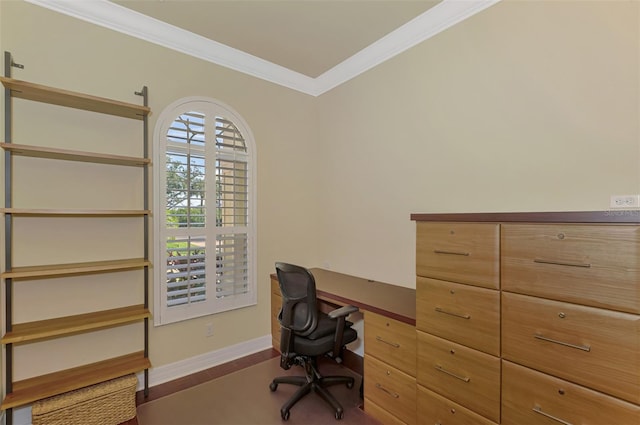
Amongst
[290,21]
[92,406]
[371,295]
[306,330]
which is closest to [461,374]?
[371,295]

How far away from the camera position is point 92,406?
1.93m

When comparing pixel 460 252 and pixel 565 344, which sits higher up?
pixel 460 252

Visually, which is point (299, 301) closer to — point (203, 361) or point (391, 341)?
point (391, 341)

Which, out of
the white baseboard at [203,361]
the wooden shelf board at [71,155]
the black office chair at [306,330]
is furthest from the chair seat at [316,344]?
the wooden shelf board at [71,155]

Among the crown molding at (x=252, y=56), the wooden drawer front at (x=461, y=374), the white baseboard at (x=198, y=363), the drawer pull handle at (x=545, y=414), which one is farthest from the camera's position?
the white baseboard at (x=198, y=363)

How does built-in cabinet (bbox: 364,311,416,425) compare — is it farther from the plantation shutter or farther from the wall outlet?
the plantation shutter

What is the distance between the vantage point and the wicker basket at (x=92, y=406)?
1.81 m

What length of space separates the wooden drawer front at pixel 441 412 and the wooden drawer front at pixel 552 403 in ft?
0.56

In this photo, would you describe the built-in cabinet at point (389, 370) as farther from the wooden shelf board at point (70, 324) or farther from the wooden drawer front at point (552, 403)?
the wooden shelf board at point (70, 324)

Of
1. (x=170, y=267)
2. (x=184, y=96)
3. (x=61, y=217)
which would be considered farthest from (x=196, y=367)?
(x=184, y=96)

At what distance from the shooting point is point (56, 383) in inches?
75.5

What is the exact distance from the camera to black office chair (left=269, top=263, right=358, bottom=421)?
206 cm

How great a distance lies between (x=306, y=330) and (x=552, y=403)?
4.54 feet

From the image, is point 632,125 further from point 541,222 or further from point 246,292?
point 246,292
